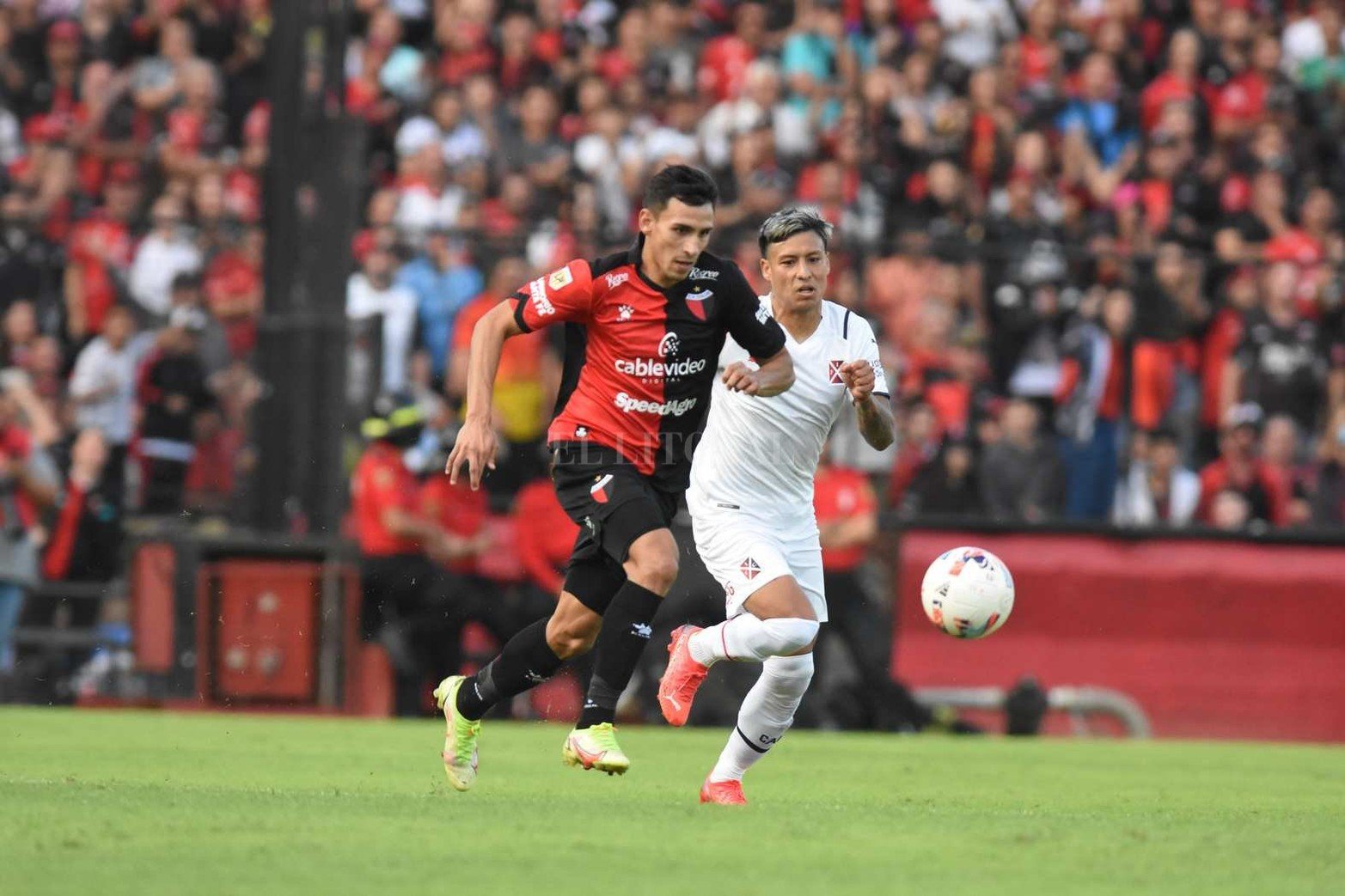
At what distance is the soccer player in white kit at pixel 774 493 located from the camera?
8.38m

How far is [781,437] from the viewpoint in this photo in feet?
29.2

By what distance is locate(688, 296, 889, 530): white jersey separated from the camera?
8.88 metres

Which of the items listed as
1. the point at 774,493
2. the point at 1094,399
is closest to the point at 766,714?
the point at 774,493

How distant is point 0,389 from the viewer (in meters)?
15.7

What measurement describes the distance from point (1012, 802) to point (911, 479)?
741cm

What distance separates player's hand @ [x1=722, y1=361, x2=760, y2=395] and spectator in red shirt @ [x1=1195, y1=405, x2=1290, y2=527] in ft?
29.9

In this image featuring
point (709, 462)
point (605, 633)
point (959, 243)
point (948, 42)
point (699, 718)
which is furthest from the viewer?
point (948, 42)

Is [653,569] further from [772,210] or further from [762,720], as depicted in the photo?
[772,210]

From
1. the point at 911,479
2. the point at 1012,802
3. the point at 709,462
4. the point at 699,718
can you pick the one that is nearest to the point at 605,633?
the point at 709,462

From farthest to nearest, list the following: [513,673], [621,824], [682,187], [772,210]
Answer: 1. [772,210]
2. [513,673]
3. [682,187]
4. [621,824]

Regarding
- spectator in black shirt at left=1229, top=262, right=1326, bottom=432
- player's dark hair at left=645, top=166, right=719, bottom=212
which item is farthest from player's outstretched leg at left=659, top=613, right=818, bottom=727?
spectator in black shirt at left=1229, top=262, right=1326, bottom=432

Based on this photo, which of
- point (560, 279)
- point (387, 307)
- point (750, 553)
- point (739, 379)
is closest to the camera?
point (739, 379)

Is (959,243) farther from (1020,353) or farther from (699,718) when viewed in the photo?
(699,718)

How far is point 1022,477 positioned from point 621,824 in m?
9.69
